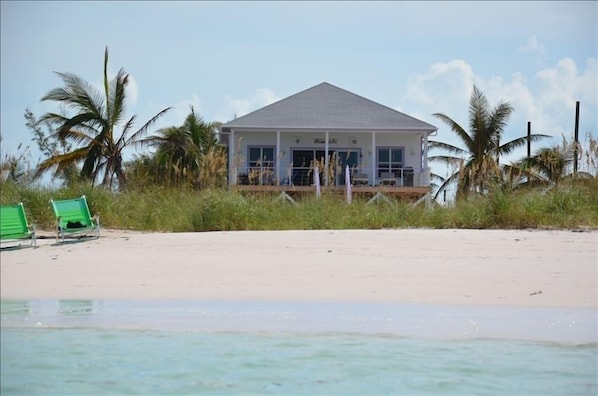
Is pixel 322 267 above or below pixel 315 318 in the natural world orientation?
above

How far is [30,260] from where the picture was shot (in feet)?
38.4

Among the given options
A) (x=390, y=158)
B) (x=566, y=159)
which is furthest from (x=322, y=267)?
(x=390, y=158)

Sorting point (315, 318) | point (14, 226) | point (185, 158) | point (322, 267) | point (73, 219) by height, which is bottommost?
point (315, 318)

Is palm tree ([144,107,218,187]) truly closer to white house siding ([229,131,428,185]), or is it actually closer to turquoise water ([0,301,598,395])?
white house siding ([229,131,428,185])

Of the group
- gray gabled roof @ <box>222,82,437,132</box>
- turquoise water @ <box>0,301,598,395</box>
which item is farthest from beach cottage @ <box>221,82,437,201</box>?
turquoise water @ <box>0,301,598,395</box>

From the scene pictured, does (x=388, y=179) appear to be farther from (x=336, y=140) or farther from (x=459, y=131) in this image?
(x=459, y=131)

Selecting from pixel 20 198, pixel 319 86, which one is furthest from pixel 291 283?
pixel 319 86

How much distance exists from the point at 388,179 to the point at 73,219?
1654 centimetres

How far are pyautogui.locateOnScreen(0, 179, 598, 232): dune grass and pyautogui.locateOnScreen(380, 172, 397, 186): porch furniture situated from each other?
475 inches

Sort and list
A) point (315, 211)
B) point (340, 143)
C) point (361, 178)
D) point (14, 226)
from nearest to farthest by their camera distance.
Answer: point (14, 226) < point (315, 211) < point (361, 178) < point (340, 143)

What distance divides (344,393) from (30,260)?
6.92 meters

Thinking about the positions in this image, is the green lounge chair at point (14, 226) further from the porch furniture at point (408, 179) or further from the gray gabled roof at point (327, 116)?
the porch furniture at point (408, 179)

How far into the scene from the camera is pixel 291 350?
7375mm

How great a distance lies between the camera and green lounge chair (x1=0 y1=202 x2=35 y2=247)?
1279 centimetres
